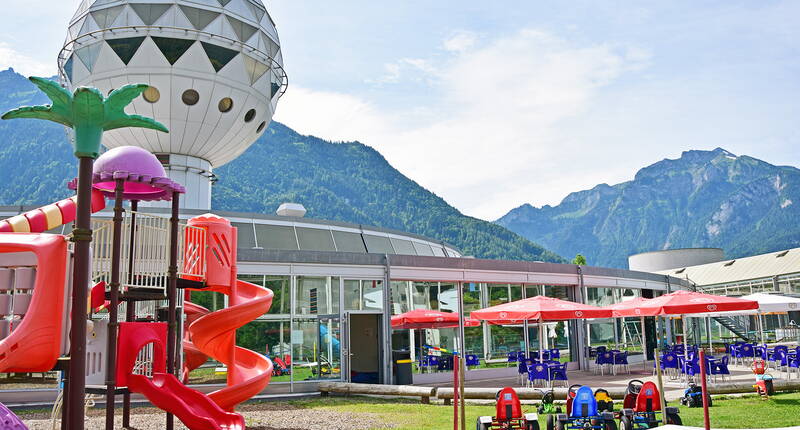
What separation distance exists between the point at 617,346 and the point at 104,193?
21383 millimetres

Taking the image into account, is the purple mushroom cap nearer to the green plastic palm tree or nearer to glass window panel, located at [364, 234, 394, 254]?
the green plastic palm tree

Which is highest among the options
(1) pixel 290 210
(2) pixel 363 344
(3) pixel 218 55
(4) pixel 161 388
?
(3) pixel 218 55

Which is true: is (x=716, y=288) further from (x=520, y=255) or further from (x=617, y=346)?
(x=520, y=255)

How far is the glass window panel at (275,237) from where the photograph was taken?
821 inches

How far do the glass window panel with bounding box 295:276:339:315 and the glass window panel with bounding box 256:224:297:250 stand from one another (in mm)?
2422

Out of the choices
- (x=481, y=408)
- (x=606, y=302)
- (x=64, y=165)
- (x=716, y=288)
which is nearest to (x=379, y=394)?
(x=481, y=408)

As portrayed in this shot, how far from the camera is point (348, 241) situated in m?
23.1

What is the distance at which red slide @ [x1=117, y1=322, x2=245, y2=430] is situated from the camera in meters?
10.6

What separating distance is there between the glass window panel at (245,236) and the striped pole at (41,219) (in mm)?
9666

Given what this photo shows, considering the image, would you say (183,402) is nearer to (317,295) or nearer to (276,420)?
(276,420)

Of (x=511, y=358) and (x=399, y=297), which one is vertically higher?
(x=399, y=297)

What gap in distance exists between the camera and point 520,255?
527 ft

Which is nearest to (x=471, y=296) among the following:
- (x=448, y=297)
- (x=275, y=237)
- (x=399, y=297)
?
(x=448, y=297)

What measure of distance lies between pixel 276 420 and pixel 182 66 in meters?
12.7
